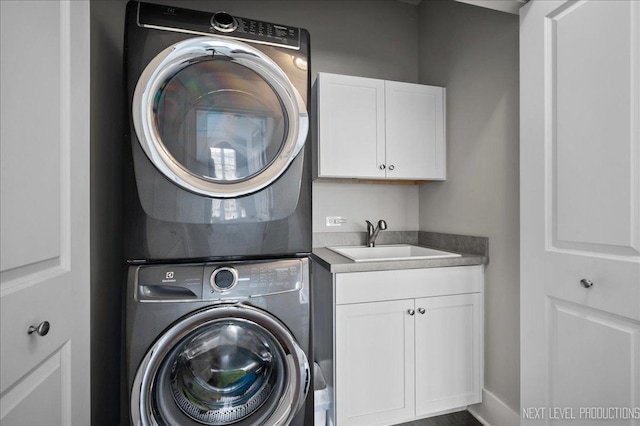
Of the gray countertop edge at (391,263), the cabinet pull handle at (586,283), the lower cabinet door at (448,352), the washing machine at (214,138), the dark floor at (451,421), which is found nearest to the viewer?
the cabinet pull handle at (586,283)

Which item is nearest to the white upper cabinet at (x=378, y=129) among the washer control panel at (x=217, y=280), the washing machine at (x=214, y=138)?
the washing machine at (x=214, y=138)

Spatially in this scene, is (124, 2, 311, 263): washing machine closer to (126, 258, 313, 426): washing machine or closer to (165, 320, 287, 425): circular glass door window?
(126, 258, 313, 426): washing machine

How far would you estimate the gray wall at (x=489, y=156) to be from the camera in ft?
5.14

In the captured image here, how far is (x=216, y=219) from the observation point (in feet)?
4.05

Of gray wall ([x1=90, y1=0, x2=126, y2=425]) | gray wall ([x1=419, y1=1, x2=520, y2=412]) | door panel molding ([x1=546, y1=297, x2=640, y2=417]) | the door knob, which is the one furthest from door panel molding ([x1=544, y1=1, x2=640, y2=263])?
gray wall ([x1=90, y1=0, x2=126, y2=425])

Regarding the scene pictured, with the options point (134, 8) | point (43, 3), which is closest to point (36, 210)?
point (43, 3)

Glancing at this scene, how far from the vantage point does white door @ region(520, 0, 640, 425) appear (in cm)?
97

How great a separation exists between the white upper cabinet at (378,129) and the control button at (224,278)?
2.94 ft

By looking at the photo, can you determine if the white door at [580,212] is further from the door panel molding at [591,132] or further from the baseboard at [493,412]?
the baseboard at [493,412]

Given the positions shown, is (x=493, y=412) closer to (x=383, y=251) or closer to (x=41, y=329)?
(x=383, y=251)

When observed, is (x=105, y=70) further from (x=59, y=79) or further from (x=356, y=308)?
(x=356, y=308)

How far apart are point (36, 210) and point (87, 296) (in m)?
0.37

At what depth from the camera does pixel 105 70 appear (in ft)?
4.89

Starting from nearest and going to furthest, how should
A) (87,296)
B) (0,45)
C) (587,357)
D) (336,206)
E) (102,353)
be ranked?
(0,45)
(87,296)
(587,357)
(102,353)
(336,206)
